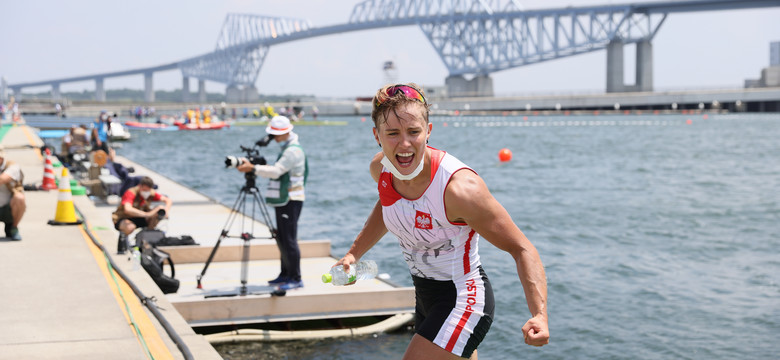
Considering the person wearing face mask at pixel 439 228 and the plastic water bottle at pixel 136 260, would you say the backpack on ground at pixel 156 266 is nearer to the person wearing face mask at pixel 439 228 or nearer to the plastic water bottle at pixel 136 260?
the plastic water bottle at pixel 136 260

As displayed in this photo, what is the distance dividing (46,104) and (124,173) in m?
133

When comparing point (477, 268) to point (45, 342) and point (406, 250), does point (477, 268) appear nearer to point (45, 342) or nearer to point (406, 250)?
point (406, 250)

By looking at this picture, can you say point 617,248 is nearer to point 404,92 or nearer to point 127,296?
point 127,296

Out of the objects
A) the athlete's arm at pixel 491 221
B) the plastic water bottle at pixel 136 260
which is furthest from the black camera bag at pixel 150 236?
the athlete's arm at pixel 491 221

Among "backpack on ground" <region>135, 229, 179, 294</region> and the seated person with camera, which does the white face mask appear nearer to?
"backpack on ground" <region>135, 229, 179, 294</region>

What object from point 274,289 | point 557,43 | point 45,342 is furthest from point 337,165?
point 557,43

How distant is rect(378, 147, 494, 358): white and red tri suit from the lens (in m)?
4.10

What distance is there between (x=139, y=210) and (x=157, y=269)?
2.13 m

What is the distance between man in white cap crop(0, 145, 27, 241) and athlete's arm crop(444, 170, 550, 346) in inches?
342

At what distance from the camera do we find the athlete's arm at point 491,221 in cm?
379

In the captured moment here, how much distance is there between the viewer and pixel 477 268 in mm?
4414

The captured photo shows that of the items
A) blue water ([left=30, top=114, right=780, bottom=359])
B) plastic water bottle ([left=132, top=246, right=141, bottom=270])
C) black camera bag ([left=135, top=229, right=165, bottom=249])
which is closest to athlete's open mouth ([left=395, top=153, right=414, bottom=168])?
blue water ([left=30, top=114, right=780, bottom=359])

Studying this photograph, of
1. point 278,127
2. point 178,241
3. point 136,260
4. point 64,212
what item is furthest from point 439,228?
point 64,212

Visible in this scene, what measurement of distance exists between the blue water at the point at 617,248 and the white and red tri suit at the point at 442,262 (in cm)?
580
